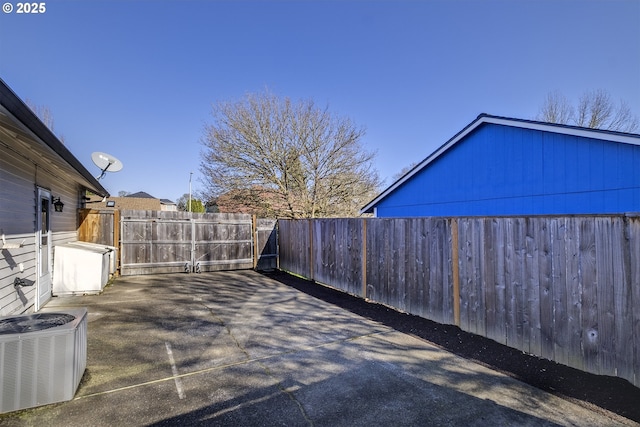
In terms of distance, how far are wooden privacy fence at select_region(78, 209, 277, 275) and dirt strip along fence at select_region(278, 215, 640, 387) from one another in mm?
5676

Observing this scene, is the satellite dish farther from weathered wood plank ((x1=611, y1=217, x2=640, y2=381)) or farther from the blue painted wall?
weathered wood plank ((x1=611, y1=217, x2=640, y2=381))

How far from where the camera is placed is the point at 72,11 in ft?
22.7

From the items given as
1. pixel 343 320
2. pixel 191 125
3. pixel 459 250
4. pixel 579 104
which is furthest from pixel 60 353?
pixel 579 104

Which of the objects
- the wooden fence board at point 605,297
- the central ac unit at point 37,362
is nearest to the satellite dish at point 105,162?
the central ac unit at point 37,362

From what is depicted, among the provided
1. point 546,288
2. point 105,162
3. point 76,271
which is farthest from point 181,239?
point 546,288

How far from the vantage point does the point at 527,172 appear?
707cm

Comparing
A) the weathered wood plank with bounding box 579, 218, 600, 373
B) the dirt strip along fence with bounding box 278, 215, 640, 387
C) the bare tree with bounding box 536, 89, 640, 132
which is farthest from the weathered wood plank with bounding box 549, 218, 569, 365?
the bare tree with bounding box 536, 89, 640, 132

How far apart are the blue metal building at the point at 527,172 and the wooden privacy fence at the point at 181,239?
5.73 metres

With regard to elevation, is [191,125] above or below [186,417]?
above

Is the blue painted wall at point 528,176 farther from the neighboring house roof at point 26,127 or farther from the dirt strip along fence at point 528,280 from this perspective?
the neighboring house roof at point 26,127

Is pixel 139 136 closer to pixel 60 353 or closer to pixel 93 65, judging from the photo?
pixel 93 65

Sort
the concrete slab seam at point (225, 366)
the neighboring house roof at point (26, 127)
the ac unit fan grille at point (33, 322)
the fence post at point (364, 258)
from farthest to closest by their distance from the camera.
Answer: the fence post at point (364, 258)
the concrete slab seam at point (225, 366)
the ac unit fan grille at point (33, 322)
the neighboring house roof at point (26, 127)

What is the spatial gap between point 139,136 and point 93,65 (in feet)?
19.6

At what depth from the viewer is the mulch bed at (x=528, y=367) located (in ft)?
8.43
